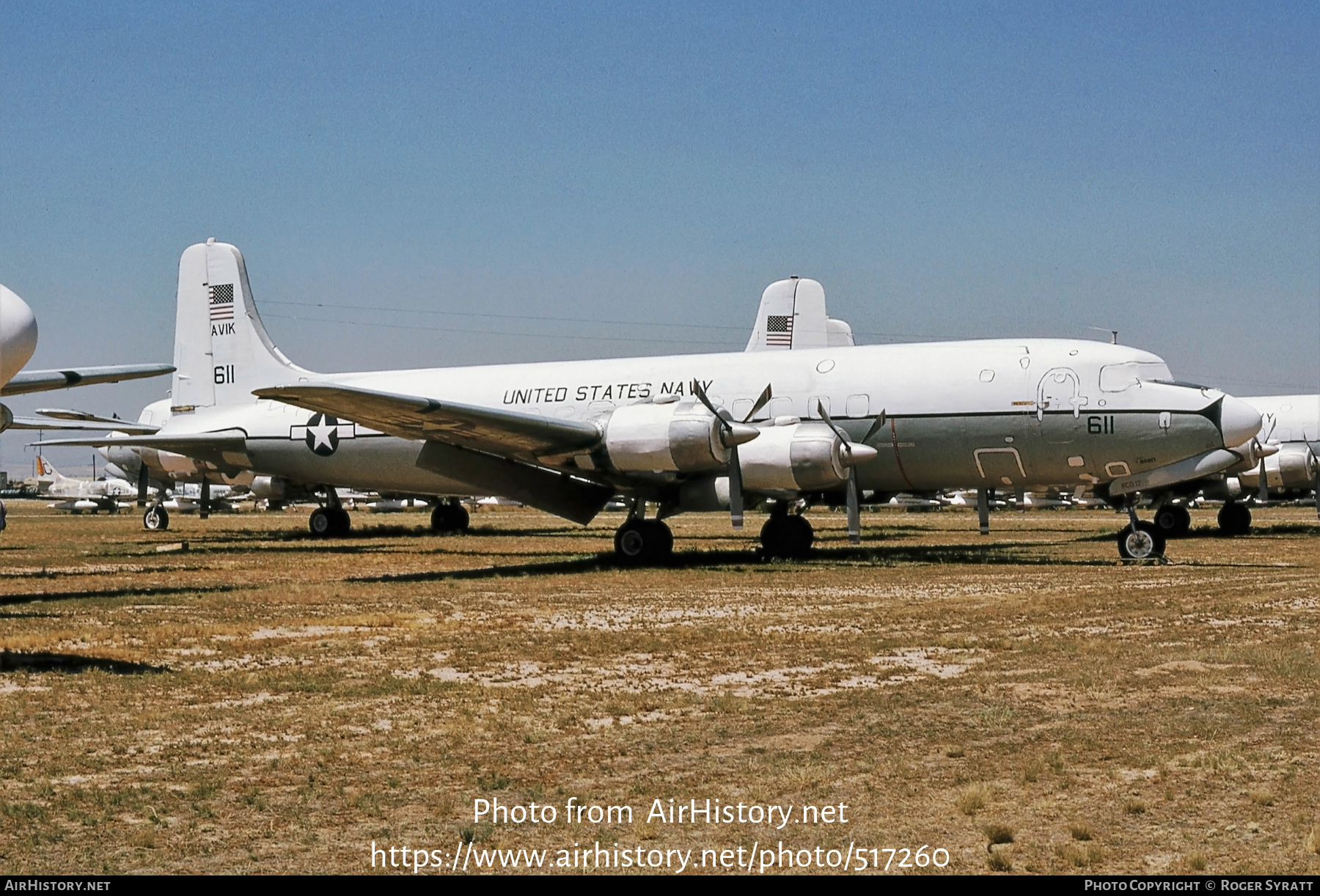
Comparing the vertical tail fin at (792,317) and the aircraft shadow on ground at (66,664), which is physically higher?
the vertical tail fin at (792,317)

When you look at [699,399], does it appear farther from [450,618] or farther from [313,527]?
[313,527]

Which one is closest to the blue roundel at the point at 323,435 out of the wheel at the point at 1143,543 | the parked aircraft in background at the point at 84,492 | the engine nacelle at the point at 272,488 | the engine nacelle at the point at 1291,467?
the engine nacelle at the point at 272,488

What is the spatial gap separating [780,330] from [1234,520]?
12840 mm

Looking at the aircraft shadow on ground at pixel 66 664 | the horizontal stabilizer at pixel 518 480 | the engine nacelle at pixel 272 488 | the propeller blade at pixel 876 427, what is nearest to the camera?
the aircraft shadow on ground at pixel 66 664

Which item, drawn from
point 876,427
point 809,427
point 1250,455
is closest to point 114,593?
point 809,427

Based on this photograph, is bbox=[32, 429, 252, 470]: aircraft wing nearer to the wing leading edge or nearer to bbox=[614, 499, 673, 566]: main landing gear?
the wing leading edge

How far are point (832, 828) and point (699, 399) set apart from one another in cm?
1490

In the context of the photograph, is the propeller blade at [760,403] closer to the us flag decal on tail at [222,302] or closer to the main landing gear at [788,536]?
the main landing gear at [788,536]

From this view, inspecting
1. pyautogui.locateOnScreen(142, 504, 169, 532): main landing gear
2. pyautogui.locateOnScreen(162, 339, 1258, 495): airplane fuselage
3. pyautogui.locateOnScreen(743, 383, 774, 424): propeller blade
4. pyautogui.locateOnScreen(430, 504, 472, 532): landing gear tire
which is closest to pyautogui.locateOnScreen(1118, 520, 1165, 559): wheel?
pyautogui.locateOnScreen(162, 339, 1258, 495): airplane fuselage

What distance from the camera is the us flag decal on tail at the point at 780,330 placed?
106 feet

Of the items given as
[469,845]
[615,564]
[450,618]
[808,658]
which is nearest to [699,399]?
[615,564]

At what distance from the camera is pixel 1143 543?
69.4ft

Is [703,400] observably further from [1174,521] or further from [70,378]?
[1174,521]

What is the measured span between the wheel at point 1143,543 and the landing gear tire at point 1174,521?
499 inches
